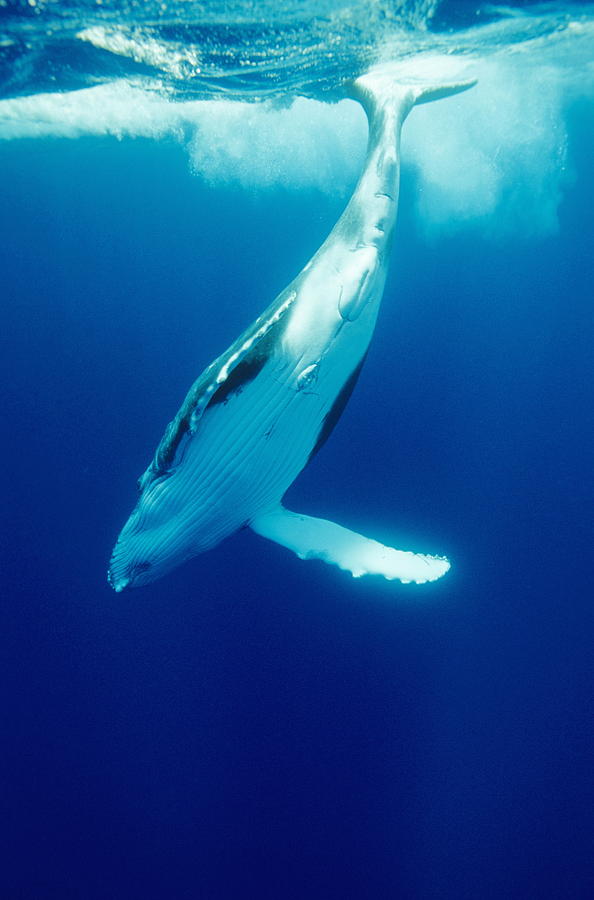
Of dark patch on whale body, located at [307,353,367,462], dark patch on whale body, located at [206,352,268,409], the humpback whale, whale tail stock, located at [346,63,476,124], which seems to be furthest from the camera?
whale tail stock, located at [346,63,476,124]

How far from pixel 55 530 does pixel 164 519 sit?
14.0 m

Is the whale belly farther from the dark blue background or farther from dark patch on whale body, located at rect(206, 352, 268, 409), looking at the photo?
the dark blue background

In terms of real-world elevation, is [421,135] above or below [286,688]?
above

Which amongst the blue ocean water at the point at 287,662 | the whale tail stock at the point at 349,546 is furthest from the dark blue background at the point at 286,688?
the whale tail stock at the point at 349,546

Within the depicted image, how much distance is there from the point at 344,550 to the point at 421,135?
21.3 meters

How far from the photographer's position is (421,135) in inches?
772

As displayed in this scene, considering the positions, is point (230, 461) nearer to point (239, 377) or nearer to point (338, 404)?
point (239, 377)

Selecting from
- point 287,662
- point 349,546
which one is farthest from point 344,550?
point 287,662

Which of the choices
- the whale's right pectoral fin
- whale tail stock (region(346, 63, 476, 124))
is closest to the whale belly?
the whale's right pectoral fin

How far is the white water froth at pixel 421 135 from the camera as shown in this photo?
1398 cm

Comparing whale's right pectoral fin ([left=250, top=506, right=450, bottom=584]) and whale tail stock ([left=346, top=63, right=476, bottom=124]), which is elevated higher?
whale tail stock ([left=346, top=63, right=476, bottom=124])

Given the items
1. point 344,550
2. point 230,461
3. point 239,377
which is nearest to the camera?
point 239,377

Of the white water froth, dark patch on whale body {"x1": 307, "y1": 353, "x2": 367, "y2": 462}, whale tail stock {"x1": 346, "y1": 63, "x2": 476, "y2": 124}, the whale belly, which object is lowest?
the whale belly

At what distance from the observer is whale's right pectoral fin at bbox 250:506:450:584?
3.54 metres
